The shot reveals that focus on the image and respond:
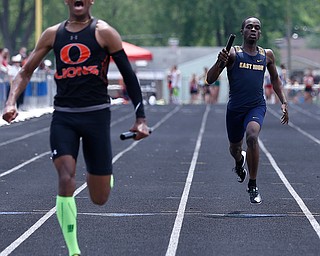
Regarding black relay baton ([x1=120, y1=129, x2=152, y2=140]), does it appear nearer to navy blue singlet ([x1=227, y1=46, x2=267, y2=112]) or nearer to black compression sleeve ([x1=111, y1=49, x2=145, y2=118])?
black compression sleeve ([x1=111, y1=49, x2=145, y2=118])

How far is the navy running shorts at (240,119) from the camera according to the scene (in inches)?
468

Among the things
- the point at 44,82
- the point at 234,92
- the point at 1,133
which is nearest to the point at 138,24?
the point at 44,82

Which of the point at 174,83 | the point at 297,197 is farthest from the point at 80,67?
the point at 174,83

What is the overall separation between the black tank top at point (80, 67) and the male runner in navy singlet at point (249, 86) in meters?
3.50

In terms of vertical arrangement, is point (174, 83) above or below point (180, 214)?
below

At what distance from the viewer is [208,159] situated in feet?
59.1

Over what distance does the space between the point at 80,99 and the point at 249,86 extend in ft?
13.1

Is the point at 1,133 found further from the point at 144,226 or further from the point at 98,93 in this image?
the point at 98,93

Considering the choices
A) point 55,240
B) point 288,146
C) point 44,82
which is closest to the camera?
point 55,240

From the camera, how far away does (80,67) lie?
323 inches

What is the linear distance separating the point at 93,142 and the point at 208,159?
385 inches

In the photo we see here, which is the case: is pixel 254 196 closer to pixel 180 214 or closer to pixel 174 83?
pixel 180 214

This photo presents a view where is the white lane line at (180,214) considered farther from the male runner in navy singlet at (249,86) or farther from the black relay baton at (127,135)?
the black relay baton at (127,135)

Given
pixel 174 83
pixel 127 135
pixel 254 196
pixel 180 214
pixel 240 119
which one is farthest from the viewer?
pixel 174 83
